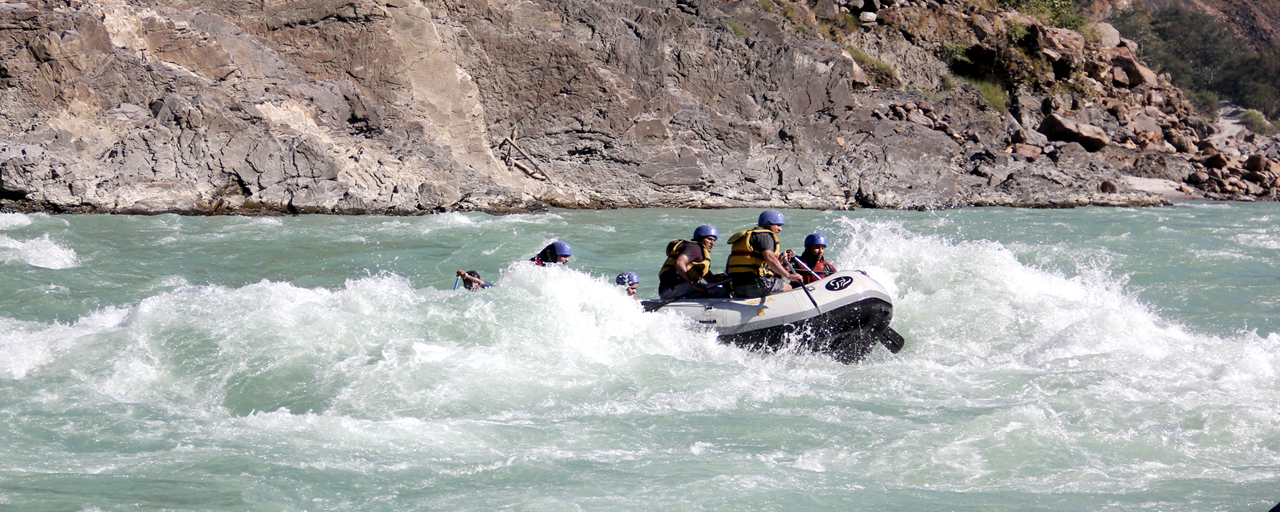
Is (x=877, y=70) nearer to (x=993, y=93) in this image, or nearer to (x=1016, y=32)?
(x=993, y=93)

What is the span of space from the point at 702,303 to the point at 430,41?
13.3 metres

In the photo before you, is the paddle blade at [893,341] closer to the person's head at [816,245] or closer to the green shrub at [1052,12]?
the person's head at [816,245]

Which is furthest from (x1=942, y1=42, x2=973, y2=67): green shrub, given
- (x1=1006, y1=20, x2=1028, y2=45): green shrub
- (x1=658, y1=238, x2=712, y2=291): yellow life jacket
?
(x1=658, y1=238, x2=712, y2=291): yellow life jacket

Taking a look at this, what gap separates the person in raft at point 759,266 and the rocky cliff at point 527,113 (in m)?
9.95

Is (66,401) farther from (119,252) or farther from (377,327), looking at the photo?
(119,252)

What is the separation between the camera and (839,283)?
26.0ft

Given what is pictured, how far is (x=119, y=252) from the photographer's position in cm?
1145

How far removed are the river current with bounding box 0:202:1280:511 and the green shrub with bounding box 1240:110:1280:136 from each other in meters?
40.1

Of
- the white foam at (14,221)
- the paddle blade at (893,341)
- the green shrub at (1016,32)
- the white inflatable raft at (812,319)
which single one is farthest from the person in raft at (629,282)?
the green shrub at (1016,32)

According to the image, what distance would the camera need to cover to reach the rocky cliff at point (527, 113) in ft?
52.2

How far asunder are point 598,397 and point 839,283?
2533mm

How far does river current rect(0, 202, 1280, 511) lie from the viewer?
472cm

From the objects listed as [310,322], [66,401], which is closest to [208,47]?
[310,322]

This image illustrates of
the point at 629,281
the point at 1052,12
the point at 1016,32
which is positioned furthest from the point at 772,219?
the point at 1052,12
